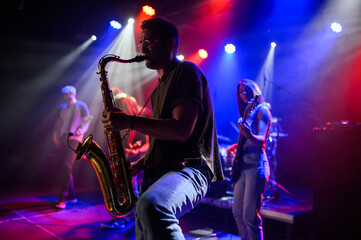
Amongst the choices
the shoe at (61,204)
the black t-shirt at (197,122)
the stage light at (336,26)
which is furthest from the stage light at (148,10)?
the black t-shirt at (197,122)

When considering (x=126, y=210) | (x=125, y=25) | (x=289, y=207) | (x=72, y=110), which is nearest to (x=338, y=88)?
(x=289, y=207)

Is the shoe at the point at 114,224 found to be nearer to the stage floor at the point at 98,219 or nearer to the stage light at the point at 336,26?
the stage floor at the point at 98,219

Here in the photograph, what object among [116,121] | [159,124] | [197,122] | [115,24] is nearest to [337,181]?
[197,122]

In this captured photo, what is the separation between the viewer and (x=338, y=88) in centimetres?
931

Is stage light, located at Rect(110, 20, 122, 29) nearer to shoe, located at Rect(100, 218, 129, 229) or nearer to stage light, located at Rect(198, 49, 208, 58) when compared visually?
stage light, located at Rect(198, 49, 208, 58)

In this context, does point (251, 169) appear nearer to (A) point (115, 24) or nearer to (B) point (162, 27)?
(B) point (162, 27)

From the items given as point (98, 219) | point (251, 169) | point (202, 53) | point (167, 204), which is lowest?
point (98, 219)

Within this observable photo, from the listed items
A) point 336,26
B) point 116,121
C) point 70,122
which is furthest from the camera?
point 336,26

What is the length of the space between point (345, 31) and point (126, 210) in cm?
950

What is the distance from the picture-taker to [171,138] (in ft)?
6.76

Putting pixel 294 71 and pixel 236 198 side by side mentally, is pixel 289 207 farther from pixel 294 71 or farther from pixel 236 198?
pixel 294 71

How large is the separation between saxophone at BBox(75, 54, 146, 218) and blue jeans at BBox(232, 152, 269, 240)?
2044mm

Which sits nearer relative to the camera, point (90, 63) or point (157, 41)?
point (157, 41)

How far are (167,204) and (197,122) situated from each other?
76 cm
